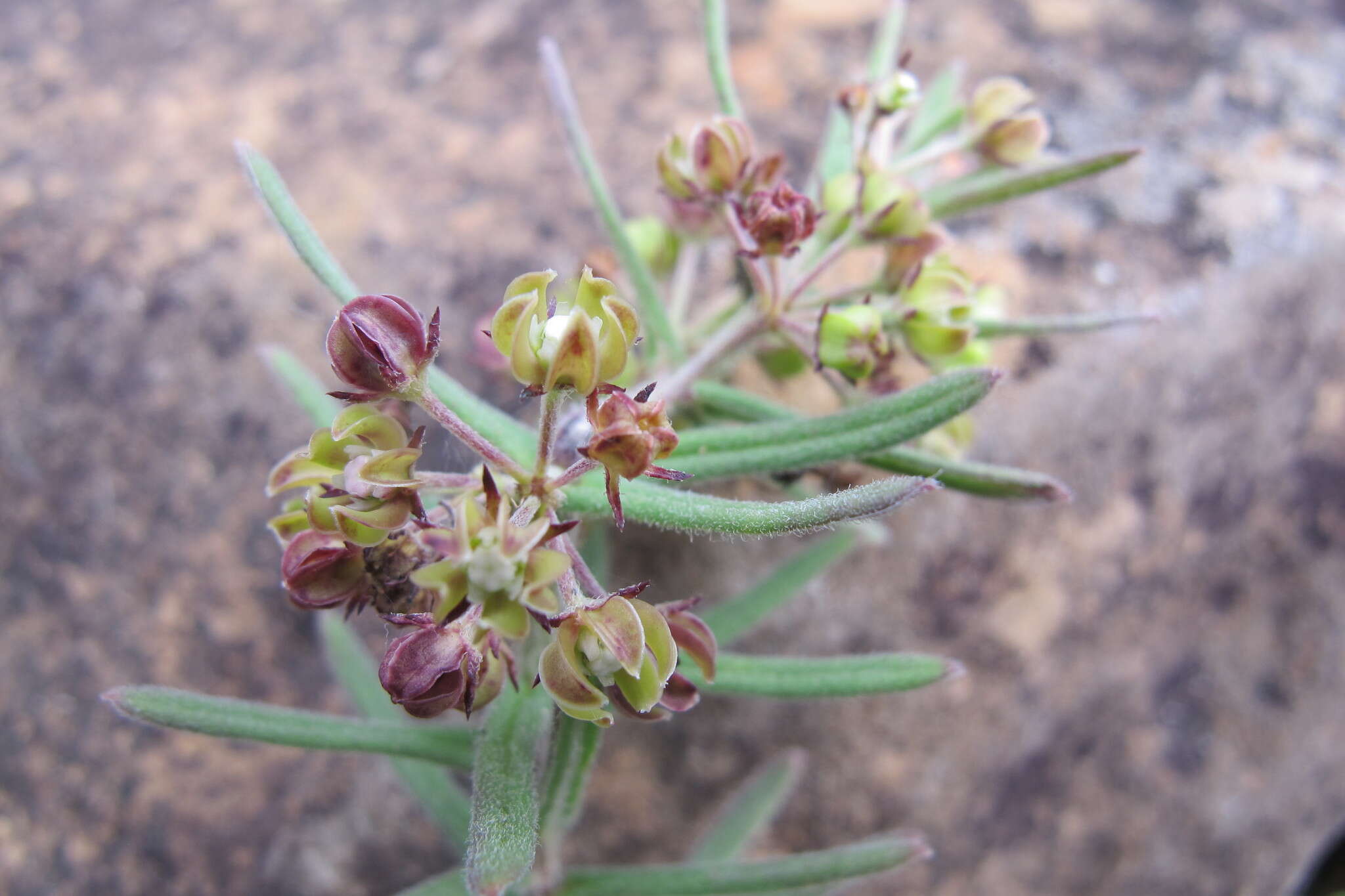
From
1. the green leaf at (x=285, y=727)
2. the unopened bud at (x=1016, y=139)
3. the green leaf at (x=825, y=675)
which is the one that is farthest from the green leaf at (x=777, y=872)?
the unopened bud at (x=1016, y=139)

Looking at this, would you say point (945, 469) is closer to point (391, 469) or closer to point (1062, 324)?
point (1062, 324)

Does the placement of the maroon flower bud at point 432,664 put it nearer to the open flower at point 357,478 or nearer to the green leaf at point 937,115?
the open flower at point 357,478

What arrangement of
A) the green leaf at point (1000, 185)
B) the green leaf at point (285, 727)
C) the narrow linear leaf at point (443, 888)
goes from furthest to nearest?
the green leaf at point (1000, 185) → the narrow linear leaf at point (443, 888) → the green leaf at point (285, 727)

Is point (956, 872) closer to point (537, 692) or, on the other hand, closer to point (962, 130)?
point (537, 692)

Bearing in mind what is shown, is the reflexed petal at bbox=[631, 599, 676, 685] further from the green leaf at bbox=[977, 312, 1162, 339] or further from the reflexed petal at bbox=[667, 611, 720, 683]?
the green leaf at bbox=[977, 312, 1162, 339]

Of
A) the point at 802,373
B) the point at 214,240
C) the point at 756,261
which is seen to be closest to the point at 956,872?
the point at 802,373

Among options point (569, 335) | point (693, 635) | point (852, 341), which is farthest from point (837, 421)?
point (569, 335)
